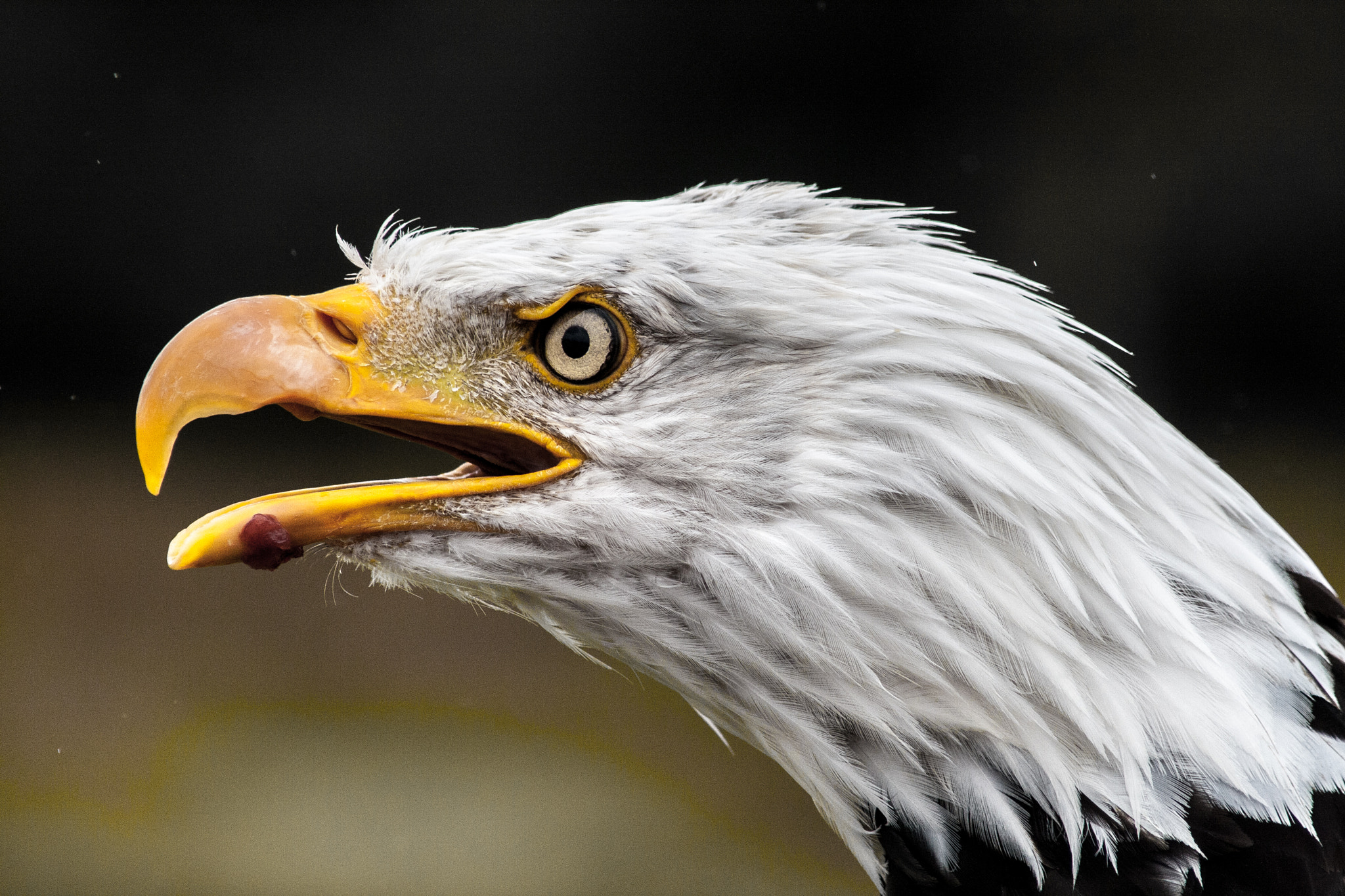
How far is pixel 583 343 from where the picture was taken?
151cm

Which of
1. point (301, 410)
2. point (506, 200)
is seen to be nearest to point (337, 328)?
point (301, 410)

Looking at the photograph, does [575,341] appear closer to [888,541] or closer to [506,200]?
[888,541]

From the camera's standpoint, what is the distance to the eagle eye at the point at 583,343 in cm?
150

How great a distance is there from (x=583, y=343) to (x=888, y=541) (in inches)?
17.3

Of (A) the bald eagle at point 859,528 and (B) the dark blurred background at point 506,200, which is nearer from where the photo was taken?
(A) the bald eagle at point 859,528

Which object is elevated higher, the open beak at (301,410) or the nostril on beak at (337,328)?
the nostril on beak at (337,328)

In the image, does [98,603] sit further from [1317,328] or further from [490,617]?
[1317,328]

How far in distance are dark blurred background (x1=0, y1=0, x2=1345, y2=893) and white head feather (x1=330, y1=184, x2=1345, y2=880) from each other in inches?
134

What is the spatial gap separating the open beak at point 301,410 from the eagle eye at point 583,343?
3.5 inches

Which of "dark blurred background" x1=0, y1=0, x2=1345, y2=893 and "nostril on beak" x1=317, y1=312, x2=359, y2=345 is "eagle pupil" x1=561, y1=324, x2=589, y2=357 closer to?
"nostril on beak" x1=317, y1=312, x2=359, y2=345

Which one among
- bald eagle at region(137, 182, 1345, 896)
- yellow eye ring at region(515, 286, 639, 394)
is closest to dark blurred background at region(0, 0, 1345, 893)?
bald eagle at region(137, 182, 1345, 896)

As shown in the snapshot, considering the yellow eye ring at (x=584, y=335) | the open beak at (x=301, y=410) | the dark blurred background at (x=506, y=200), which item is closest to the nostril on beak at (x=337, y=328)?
the open beak at (x=301, y=410)

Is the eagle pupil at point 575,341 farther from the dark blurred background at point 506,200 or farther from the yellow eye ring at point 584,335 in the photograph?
the dark blurred background at point 506,200

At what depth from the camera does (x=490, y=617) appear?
552cm
